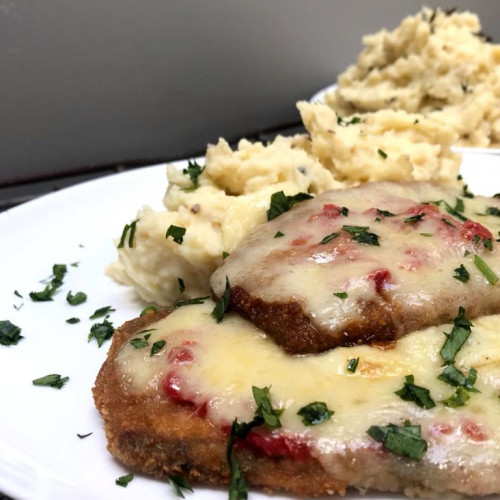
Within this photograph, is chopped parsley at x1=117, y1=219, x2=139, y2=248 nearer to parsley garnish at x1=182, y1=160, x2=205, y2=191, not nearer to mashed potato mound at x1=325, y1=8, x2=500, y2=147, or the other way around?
parsley garnish at x1=182, y1=160, x2=205, y2=191

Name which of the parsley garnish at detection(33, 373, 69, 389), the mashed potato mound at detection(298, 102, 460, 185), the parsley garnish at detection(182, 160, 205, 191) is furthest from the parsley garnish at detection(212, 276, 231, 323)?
the mashed potato mound at detection(298, 102, 460, 185)

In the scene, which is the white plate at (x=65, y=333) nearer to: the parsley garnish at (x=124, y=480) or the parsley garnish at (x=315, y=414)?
the parsley garnish at (x=124, y=480)

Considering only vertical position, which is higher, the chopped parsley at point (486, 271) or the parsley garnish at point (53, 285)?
the chopped parsley at point (486, 271)

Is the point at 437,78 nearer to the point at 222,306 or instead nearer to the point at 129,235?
the point at 129,235

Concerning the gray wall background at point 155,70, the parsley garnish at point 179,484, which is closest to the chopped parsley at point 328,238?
the parsley garnish at point 179,484

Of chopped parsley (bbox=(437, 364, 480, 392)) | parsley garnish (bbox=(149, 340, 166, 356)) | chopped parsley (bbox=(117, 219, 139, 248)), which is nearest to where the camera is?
chopped parsley (bbox=(437, 364, 480, 392))
